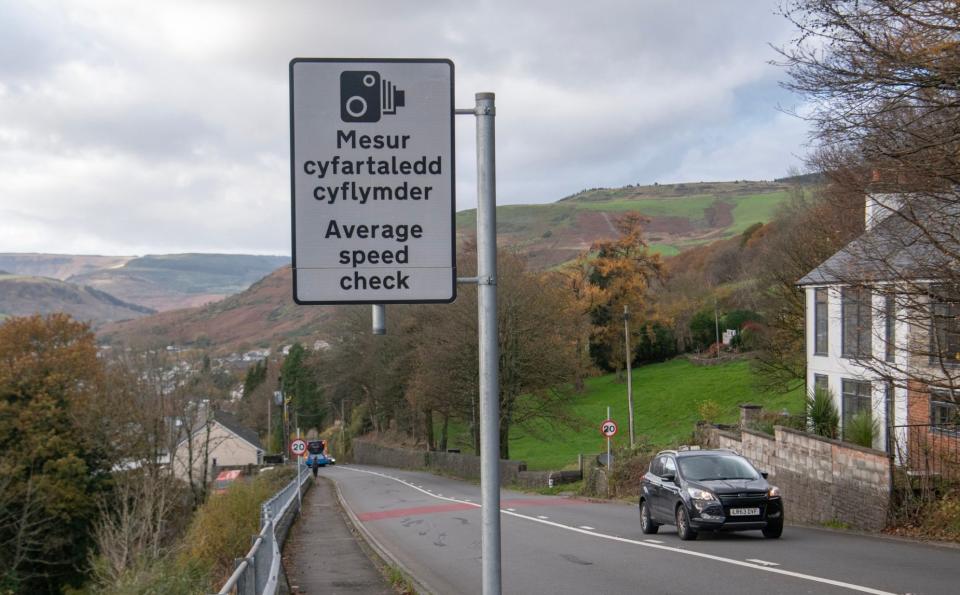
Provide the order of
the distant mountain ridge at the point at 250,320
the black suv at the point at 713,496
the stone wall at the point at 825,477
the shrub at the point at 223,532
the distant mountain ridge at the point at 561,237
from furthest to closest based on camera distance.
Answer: the distant mountain ridge at the point at 561,237 → the distant mountain ridge at the point at 250,320 → the stone wall at the point at 825,477 → the shrub at the point at 223,532 → the black suv at the point at 713,496

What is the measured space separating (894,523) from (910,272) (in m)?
5.76

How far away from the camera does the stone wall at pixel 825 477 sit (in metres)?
18.2

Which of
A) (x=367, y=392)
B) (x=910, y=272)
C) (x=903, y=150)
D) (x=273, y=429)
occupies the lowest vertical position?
(x=273, y=429)

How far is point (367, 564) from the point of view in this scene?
1644 cm

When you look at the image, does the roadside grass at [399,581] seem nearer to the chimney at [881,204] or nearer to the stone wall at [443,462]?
the chimney at [881,204]

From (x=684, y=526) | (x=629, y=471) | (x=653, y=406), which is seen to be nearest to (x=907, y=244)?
(x=684, y=526)

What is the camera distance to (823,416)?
25.6 meters

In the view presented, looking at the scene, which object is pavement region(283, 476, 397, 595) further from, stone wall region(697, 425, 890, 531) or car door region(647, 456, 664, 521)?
stone wall region(697, 425, 890, 531)

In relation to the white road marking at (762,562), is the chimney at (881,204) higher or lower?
higher

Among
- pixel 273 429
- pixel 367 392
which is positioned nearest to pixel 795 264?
pixel 367 392

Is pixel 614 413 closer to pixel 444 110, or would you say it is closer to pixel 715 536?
pixel 715 536

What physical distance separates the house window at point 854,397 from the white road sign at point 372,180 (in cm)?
2750

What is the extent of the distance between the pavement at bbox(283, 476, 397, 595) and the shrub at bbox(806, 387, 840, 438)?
1225 centimetres

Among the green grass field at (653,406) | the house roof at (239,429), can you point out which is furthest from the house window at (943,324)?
the house roof at (239,429)
